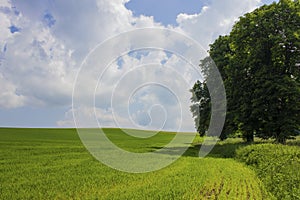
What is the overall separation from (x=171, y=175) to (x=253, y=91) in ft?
62.6

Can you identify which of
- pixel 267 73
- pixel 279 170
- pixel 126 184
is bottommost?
pixel 126 184

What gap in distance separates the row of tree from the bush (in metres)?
9.35

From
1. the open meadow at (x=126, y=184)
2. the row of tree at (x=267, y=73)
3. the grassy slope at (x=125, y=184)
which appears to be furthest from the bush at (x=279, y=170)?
the row of tree at (x=267, y=73)

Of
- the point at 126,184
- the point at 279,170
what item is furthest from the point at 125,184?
the point at 279,170

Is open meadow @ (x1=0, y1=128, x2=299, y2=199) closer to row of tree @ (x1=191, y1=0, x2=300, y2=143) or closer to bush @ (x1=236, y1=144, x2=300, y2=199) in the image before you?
bush @ (x1=236, y1=144, x2=300, y2=199)

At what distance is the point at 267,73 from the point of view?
3034cm

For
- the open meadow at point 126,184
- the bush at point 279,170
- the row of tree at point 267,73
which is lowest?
the open meadow at point 126,184

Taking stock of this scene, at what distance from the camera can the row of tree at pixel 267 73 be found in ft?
94.9

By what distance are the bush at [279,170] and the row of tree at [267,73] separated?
9347mm

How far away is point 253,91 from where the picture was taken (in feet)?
107

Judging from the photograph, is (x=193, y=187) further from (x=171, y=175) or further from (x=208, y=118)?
(x=208, y=118)

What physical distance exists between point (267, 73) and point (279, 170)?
1833 centimetres

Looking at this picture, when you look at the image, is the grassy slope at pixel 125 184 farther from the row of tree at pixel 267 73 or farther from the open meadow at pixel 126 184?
the row of tree at pixel 267 73

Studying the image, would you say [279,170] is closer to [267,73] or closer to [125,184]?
[125,184]
